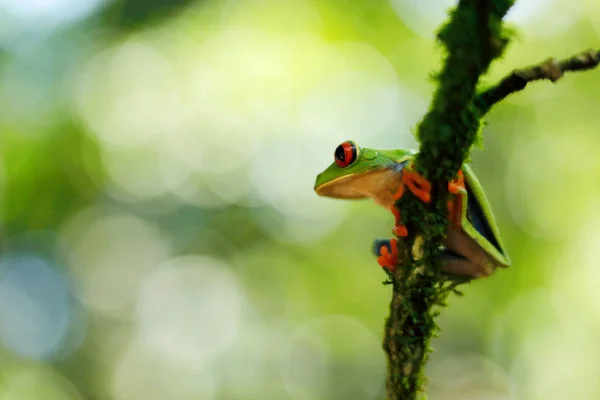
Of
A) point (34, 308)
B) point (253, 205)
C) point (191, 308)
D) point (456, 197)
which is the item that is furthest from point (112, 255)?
point (456, 197)

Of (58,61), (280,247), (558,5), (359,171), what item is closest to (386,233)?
(280,247)

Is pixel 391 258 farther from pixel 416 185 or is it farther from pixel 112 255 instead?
pixel 112 255

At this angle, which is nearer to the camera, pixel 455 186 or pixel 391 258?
pixel 455 186

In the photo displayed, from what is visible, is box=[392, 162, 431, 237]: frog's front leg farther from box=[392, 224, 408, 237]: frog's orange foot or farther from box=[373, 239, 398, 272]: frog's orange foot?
box=[373, 239, 398, 272]: frog's orange foot

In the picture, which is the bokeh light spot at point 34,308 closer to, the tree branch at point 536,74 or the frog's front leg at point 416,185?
the frog's front leg at point 416,185

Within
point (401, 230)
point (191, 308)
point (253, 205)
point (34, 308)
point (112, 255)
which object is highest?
point (253, 205)

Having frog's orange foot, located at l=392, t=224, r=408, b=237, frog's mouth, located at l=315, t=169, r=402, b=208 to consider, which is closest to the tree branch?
frog's orange foot, located at l=392, t=224, r=408, b=237
